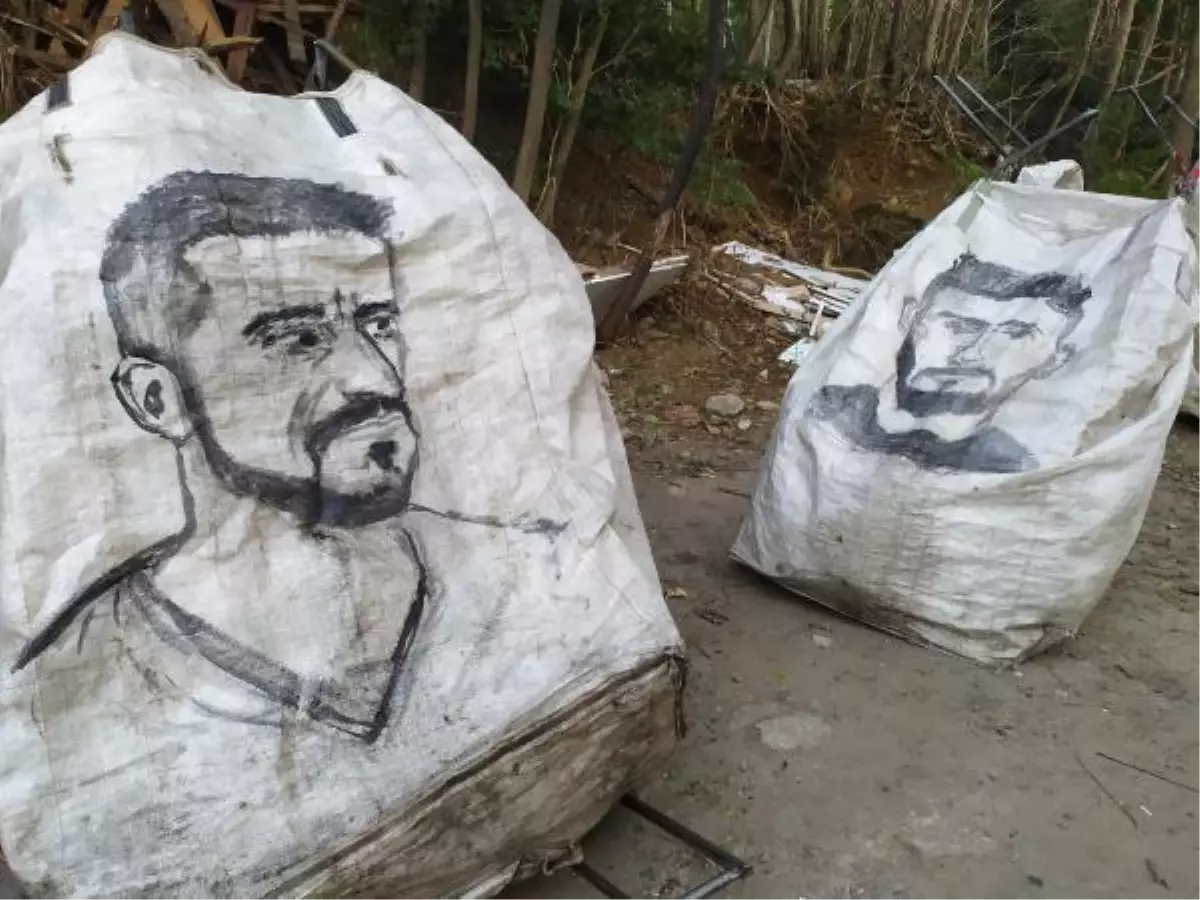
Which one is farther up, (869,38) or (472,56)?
(869,38)

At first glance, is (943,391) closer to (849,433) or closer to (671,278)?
(849,433)

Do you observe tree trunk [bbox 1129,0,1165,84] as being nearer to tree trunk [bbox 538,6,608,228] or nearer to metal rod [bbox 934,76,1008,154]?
metal rod [bbox 934,76,1008,154]

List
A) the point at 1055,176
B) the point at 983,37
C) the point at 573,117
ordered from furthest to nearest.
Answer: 1. the point at 983,37
2. the point at 573,117
3. the point at 1055,176

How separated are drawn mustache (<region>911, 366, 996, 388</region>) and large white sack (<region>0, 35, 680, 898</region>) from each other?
91 cm

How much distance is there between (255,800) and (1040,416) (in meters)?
1.59

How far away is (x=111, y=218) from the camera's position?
1.42 m

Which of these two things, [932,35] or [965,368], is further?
[932,35]

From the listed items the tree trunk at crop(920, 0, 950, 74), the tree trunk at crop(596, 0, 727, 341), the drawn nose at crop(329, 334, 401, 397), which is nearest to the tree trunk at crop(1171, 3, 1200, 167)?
the tree trunk at crop(920, 0, 950, 74)

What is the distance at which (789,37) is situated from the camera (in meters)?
5.93

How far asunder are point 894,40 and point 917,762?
541 cm

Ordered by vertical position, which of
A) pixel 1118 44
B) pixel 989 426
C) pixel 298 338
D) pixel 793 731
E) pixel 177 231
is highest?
pixel 1118 44

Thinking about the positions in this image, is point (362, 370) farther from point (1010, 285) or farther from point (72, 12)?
point (72, 12)

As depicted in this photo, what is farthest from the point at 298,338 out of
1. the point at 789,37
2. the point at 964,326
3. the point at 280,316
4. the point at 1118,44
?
the point at 1118,44

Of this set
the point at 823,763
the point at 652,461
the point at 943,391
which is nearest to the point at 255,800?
the point at 823,763
